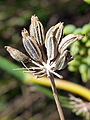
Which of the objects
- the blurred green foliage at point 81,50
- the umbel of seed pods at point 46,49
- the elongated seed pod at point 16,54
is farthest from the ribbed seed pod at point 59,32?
the blurred green foliage at point 81,50

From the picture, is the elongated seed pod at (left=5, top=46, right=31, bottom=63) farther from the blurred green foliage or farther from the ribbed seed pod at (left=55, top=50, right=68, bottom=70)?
the blurred green foliage

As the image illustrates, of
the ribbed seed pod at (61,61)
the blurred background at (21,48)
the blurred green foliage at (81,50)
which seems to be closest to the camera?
the ribbed seed pod at (61,61)

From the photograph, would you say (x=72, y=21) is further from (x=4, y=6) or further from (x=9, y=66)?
(x=9, y=66)

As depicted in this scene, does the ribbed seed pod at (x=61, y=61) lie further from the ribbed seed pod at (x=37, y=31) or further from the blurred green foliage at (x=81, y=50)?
the blurred green foliage at (x=81, y=50)

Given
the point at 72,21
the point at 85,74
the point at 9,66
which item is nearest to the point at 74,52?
the point at 85,74

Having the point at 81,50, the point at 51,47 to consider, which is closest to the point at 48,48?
the point at 51,47

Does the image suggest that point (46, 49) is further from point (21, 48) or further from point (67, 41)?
point (21, 48)

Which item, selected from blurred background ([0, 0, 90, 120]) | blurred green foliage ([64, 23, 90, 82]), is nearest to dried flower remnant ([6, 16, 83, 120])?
blurred green foliage ([64, 23, 90, 82])
